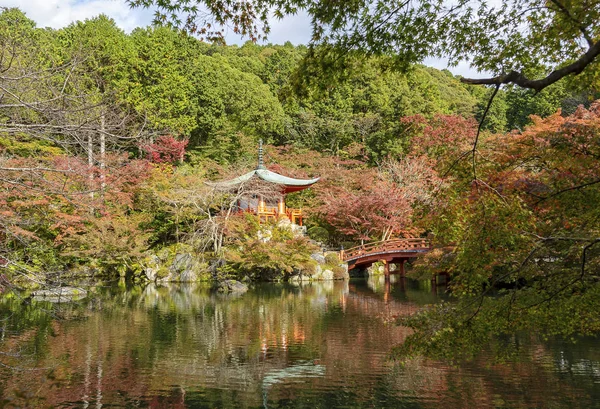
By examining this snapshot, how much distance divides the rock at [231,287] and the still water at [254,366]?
401cm

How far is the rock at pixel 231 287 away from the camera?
16.6m

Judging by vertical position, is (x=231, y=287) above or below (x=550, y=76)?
below

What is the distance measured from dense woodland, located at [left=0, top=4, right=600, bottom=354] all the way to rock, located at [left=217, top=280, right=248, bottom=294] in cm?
129

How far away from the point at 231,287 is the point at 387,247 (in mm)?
7213

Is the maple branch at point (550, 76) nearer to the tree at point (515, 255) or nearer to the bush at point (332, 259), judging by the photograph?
the tree at point (515, 255)

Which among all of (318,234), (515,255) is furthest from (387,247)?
(515,255)

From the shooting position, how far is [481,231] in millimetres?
4117

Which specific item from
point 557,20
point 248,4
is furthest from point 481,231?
point 248,4

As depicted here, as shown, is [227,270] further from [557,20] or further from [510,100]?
[510,100]

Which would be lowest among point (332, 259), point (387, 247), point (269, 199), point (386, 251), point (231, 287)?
point (231, 287)

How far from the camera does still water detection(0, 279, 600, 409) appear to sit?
6.05m

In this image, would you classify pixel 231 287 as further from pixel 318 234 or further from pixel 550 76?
pixel 550 76

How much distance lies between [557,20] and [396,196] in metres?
18.0

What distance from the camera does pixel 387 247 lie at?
68.3 feet
